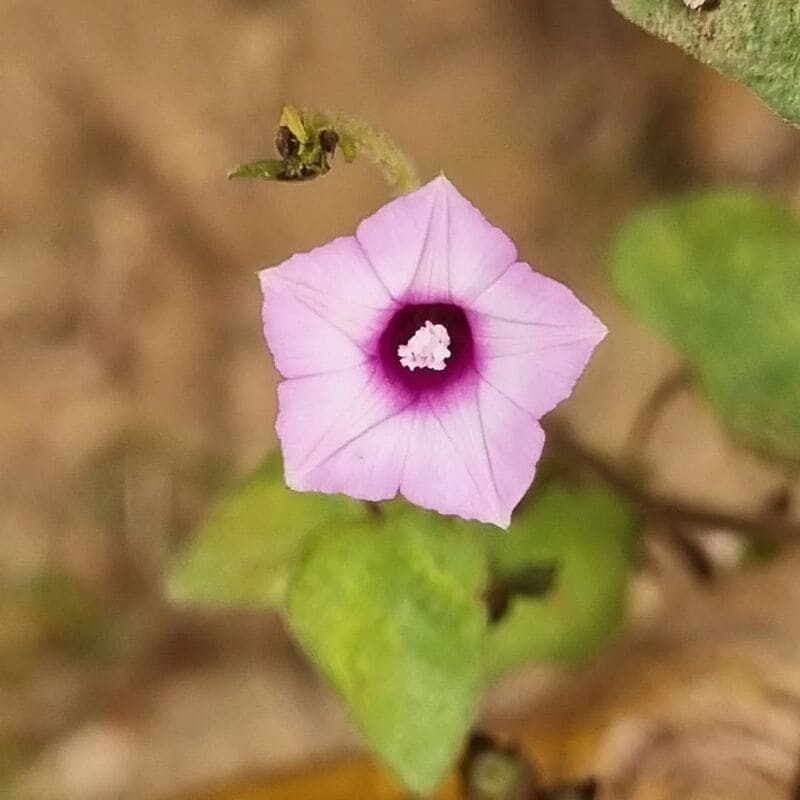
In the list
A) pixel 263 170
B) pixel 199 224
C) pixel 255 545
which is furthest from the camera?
pixel 199 224

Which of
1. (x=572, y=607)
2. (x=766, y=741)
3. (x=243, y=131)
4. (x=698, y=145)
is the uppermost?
(x=243, y=131)

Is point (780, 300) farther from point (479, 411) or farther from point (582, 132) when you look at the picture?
point (582, 132)

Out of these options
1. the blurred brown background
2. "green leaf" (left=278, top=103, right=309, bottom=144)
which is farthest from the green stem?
the blurred brown background

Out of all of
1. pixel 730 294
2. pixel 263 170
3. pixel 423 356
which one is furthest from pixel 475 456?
pixel 730 294

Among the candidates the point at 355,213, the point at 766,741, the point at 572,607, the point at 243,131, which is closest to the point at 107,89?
the point at 243,131

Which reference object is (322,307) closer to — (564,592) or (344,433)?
(344,433)

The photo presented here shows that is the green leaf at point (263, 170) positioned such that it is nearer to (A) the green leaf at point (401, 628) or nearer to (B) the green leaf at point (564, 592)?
(A) the green leaf at point (401, 628)

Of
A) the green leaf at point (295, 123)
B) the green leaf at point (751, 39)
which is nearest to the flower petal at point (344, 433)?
the green leaf at point (295, 123)
